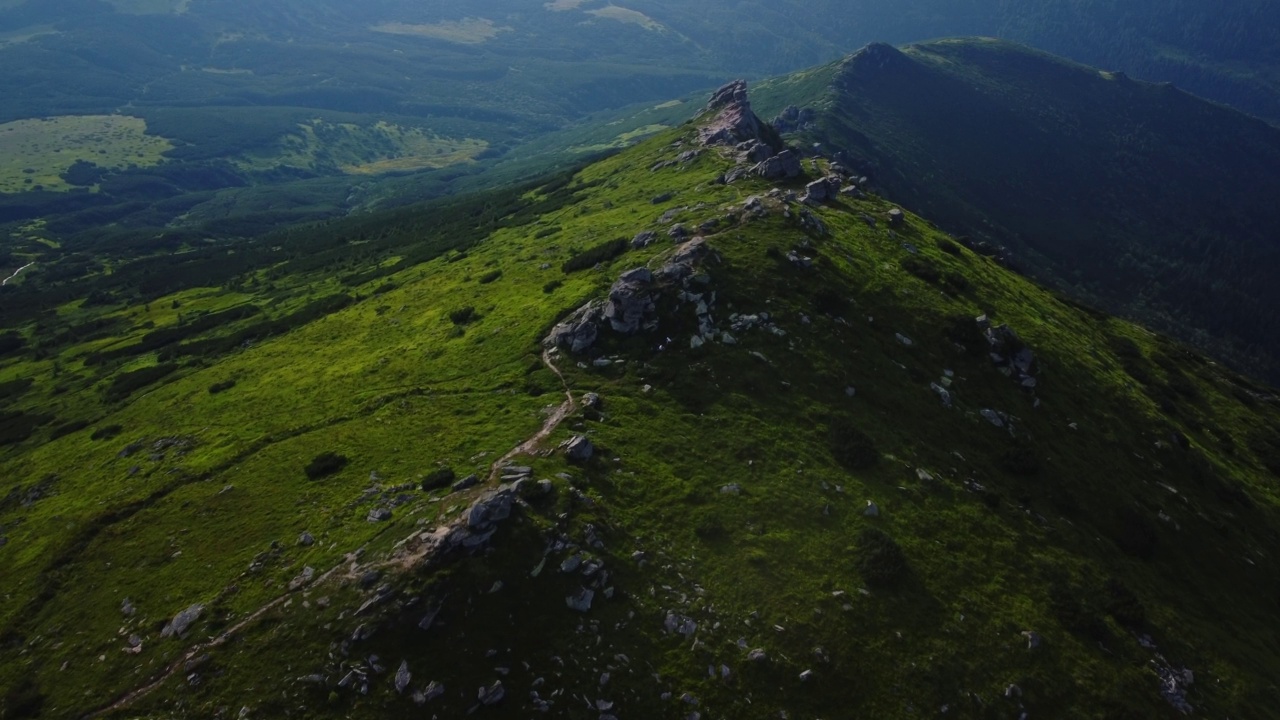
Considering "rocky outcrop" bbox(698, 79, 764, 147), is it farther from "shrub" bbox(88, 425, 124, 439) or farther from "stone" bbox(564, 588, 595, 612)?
"shrub" bbox(88, 425, 124, 439)

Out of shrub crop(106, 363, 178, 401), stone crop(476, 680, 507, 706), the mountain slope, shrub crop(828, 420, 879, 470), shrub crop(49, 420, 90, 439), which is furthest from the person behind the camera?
shrub crop(106, 363, 178, 401)

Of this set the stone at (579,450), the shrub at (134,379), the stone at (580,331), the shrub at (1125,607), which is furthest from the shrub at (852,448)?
the shrub at (134,379)

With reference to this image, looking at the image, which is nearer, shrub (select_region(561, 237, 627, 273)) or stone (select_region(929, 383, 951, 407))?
stone (select_region(929, 383, 951, 407))

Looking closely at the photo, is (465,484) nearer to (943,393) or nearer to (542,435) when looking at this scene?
(542,435)

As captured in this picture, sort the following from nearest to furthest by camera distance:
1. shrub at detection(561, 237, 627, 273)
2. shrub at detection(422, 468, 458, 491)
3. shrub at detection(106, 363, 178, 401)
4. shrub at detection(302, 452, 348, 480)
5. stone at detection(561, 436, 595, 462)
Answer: shrub at detection(422, 468, 458, 491), stone at detection(561, 436, 595, 462), shrub at detection(302, 452, 348, 480), shrub at detection(561, 237, 627, 273), shrub at detection(106, 363, 178, 401)

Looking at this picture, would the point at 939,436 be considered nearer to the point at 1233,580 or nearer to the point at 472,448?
the point at 1233,580

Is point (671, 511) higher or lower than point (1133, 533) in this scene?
higher

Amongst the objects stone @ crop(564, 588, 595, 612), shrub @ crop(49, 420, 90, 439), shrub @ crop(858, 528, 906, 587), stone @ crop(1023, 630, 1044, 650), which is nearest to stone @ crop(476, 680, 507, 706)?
stone @ crop(564, 588, 595, 612)

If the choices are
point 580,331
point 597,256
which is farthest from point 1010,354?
point 597,256
